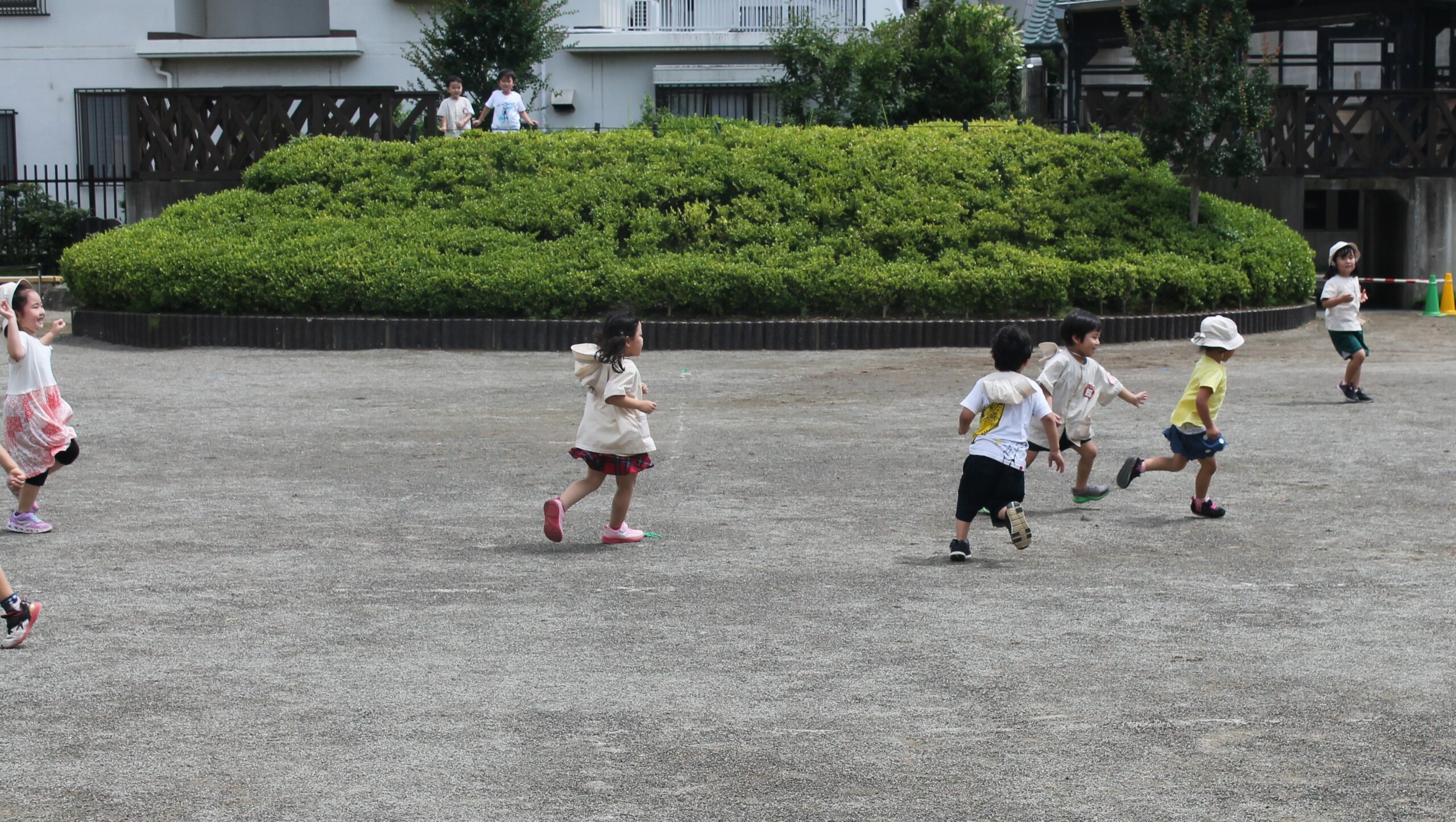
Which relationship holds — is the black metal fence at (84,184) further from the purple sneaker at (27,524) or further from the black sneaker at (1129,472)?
the black sneaker at (1129,472)

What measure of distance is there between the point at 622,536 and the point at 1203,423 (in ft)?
10.4

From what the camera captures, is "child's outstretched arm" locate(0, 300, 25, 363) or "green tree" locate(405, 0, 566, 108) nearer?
"child's outstretched arm" locate(0, 300, 25, 363)

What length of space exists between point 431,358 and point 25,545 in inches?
316

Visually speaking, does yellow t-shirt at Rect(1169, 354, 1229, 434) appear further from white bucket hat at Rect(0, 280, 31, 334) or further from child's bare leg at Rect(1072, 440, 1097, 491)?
A: white bucket hat at Rect(0, 280, 31, 334)

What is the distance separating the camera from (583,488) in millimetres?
8094

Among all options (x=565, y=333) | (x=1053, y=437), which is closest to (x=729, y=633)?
(x=1053, y=437)

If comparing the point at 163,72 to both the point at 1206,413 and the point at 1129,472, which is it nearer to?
the point at 1129,472

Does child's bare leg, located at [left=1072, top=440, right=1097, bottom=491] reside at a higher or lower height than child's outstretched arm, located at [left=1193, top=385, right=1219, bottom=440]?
lower

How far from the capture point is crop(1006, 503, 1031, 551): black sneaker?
7.38 metres

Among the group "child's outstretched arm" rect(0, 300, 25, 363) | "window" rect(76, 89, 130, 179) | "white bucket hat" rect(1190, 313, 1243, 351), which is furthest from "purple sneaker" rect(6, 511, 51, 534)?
"window" rect(76, 89, 130, 179)

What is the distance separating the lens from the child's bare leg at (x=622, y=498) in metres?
7.91

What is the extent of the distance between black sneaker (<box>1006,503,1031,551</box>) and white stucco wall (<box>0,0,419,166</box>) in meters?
22.2

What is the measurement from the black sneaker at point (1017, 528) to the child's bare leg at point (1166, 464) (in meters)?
1.76

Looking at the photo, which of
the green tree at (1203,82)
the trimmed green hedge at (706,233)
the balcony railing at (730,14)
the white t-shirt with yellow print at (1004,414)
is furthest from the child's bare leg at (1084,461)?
the balcony railing at (730,14)
